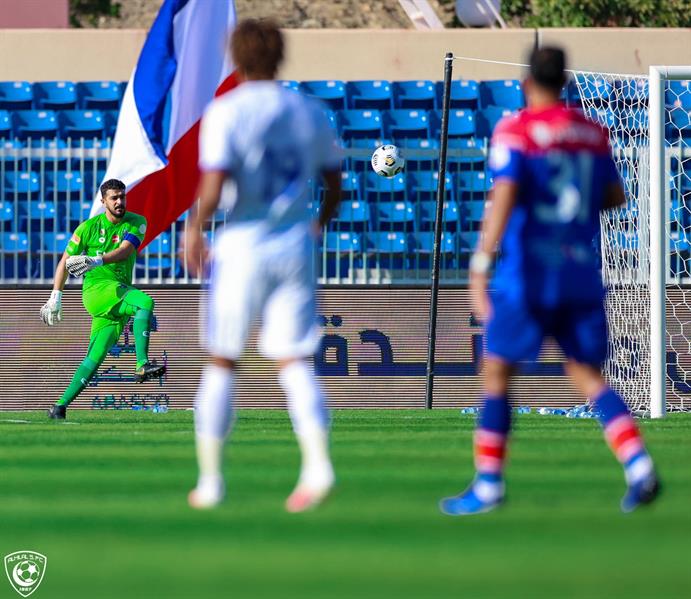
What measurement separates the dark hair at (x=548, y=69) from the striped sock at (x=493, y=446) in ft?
3.85

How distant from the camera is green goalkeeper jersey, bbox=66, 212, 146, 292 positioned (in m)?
13.0

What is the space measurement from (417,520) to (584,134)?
1.55 meters

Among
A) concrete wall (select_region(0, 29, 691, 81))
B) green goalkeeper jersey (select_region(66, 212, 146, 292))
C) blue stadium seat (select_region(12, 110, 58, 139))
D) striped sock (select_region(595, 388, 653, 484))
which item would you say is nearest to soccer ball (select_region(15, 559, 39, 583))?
striped sock (select_region(595, 388, 653, 484))

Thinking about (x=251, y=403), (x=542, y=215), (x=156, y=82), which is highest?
(x=156, y=82)

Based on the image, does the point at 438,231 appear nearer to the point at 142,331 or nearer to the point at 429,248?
the point at 429,248

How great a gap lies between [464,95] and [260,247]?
13377mm

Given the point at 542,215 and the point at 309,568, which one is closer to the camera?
the point at 309,568

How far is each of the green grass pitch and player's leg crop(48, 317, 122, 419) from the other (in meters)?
3.28

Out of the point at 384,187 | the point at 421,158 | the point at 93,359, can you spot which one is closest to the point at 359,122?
the point at 384,187

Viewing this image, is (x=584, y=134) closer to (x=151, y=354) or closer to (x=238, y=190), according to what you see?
(x=238, y=190)

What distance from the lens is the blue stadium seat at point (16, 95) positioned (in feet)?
63.1

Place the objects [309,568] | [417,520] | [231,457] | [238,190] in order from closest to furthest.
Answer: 1. [309,568]
2. [417,520]
3. [238,190]
4. [231,457]

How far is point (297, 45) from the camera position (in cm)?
2002

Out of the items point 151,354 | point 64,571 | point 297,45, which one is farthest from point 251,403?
point 64,571
